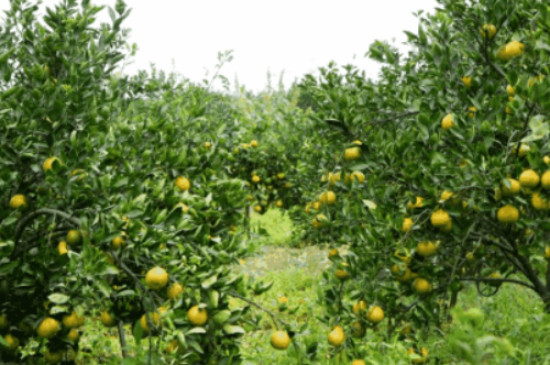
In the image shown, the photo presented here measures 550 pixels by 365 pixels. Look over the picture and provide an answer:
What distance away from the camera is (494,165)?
7.77ft

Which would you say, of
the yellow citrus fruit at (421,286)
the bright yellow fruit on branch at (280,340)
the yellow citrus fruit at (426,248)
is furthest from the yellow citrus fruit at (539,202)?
the bright yellow fruit on branch at (280,340)

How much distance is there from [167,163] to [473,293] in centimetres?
448

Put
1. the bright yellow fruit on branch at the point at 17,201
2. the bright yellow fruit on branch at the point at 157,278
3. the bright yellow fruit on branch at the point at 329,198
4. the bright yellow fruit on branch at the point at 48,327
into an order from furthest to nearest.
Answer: the bright yellow fruit on branch at the point at 329,198
the bright yellow fruit on branch at the point at 17,201
the bright yellow fruit on branch at the point at 48,327
the bright yellow fruit on branch at the point at 157,278

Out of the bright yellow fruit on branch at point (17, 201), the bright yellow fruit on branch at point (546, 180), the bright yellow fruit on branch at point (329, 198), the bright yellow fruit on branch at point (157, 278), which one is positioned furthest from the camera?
the bright yellow fruit on branch at point (329, 198)

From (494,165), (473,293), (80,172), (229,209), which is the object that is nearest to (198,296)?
(80,172)

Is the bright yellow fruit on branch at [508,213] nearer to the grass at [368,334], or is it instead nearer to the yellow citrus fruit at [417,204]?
the yellow citrus fruit at [417,204]

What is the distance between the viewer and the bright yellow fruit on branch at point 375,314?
259 cm

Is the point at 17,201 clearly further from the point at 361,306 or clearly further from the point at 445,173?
the point at 445,173

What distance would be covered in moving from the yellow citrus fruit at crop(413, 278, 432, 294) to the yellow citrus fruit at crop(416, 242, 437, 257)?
167 millimetres

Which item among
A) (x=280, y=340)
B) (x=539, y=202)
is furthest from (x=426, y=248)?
(x=280, y=340)

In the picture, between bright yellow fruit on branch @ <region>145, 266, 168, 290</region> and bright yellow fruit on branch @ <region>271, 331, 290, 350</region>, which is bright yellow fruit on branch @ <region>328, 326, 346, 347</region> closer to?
bright yellow fruit on branch @ <region>271, 331, 290, 350</region>

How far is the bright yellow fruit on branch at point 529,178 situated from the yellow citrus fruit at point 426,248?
57cm

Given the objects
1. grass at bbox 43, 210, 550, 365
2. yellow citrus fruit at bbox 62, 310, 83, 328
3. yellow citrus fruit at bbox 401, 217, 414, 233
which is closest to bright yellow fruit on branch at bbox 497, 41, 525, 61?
yellow citrus fruit at bbox 401, 217, 414, 233

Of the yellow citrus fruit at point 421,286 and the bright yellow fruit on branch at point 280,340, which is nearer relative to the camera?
the bright yellow fruit on branch at point 280,340
